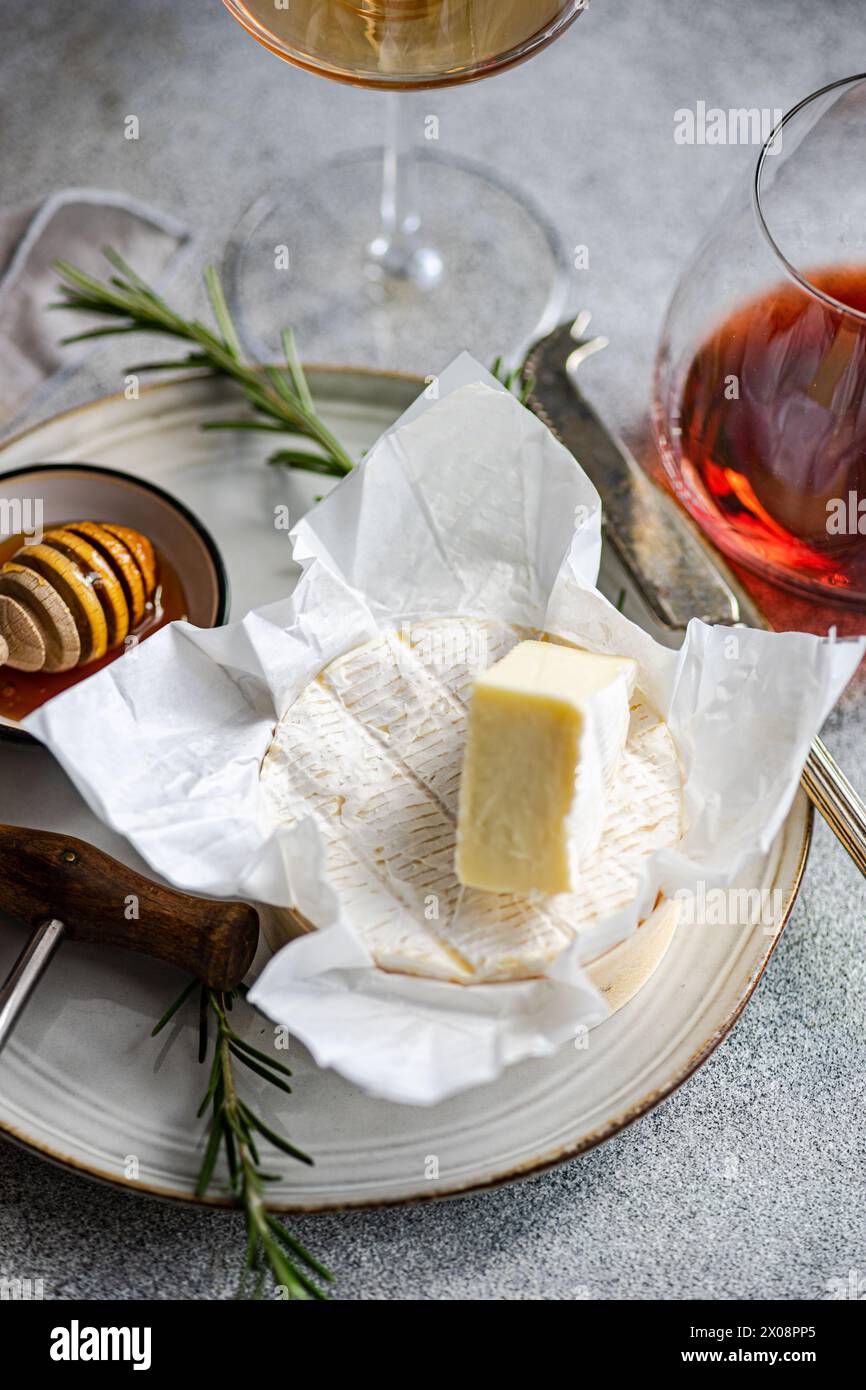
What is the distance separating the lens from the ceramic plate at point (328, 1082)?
0.72 metres

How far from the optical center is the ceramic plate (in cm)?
72

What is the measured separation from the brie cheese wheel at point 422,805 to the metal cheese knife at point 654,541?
116 millimetres

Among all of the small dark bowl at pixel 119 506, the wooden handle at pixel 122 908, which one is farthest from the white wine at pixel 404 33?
the wooden handle at pixel 122 908

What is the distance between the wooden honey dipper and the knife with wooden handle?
0.17 meters

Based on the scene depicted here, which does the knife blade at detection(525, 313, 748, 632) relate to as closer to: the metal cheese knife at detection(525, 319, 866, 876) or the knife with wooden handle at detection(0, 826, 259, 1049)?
the metal cheese knife at detection(525, 319, 866, 876)

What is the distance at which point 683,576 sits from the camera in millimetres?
931

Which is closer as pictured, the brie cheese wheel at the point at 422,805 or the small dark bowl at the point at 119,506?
the brie cheese wheel at the point at 422,805

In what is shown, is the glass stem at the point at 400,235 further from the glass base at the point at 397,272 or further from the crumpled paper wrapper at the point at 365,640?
the crumpled paper wrapper at the point at 365,640

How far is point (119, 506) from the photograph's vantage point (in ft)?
3.21

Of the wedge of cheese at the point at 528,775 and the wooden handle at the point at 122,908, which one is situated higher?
the wedge of cheese at the point at 528,775

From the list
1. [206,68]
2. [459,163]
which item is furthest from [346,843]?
[206,68]

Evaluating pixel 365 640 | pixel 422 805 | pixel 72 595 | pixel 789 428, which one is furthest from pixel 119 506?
pixel 789 428

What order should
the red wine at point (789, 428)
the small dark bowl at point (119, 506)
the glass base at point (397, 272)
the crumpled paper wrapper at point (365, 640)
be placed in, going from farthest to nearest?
the glass base at point (397, 272) → the small dark bowl at point (119, 506) → the red wine at point (789, 428) → the crumpled paper wrapper at point (365, 640)

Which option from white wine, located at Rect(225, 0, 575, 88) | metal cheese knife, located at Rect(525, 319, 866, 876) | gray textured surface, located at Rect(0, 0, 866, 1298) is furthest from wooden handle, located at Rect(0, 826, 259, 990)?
white wine, located at Rect(225, 0, 575, 88)
